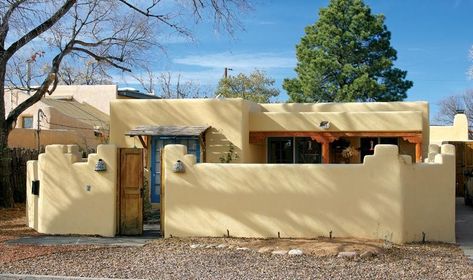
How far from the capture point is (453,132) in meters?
30.6

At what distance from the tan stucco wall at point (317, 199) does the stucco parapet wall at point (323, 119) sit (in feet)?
19.6

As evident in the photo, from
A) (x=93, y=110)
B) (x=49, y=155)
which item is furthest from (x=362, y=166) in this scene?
(x=93, y=110)

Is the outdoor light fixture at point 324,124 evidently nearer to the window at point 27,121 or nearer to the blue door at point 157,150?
the blue door at point 157,150

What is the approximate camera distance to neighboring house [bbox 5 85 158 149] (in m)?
28.8

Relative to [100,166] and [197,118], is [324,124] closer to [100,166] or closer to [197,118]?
[197,118]

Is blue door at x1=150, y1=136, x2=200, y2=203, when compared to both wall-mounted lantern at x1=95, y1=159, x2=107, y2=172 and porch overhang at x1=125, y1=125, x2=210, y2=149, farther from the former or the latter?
wall-mounted lantern at x1=95, y1=159, x2=107, y2=172

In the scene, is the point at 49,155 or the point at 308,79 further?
the point at 308,79

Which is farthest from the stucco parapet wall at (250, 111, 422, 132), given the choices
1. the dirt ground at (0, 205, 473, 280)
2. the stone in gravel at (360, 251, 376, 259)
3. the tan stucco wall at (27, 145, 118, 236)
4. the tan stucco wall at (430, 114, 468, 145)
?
the tan stucco wall at (430, 114, 468, 145)

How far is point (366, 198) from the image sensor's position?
38.0 ft

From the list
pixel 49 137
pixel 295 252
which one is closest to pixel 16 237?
pixel 295 252

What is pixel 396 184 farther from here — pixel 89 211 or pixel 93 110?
pixel 93 110

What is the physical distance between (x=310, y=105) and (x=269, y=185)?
8.82 m

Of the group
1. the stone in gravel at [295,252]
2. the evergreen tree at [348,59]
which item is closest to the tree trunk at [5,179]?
the stone in gravel at [295,252]

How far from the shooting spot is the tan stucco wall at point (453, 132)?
3014 centimetres
